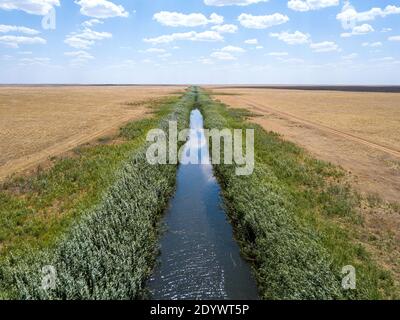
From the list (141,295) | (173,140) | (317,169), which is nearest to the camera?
(141,295)

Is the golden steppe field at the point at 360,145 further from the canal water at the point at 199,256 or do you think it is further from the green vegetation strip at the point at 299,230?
the canal water at the point at 199,256

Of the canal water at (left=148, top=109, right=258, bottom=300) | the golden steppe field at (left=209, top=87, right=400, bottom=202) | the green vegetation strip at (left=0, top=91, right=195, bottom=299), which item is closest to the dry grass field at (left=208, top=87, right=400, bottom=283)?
the golden steppe field at (left=209, top=87, right=400, bottom=202)

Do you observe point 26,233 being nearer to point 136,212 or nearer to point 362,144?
point 136,212

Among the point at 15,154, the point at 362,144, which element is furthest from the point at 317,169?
the point at 15,154

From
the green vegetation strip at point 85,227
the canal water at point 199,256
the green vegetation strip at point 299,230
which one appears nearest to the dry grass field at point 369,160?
the green vegetation strip at point 299,230

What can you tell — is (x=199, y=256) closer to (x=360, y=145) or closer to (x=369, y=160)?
(x=369, y=160)

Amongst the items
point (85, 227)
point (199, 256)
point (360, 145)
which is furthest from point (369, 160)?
Result: point (85, 227)
